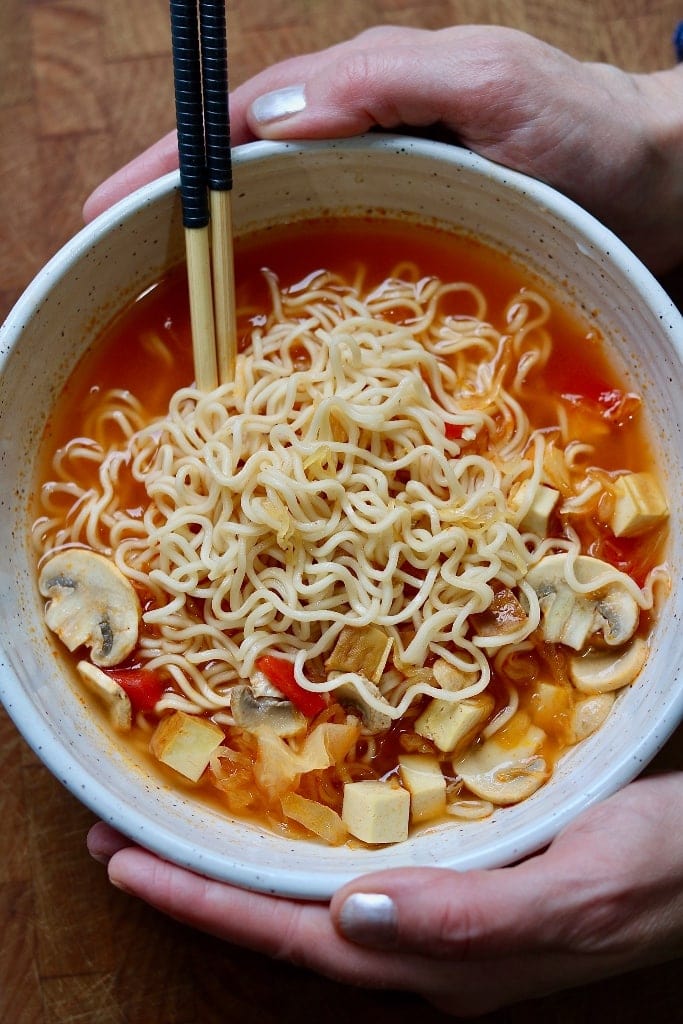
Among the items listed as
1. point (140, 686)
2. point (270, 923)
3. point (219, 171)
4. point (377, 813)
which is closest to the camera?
point (270, 923)

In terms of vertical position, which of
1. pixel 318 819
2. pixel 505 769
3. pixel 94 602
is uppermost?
pixel 94 602

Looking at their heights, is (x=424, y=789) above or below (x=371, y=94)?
below

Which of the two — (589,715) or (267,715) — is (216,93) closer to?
(267,715)

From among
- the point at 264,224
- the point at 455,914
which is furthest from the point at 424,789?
the point at 264,224

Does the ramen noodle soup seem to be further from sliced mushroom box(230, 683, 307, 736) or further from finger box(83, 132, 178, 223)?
finger box(83, 132, 178, 223)

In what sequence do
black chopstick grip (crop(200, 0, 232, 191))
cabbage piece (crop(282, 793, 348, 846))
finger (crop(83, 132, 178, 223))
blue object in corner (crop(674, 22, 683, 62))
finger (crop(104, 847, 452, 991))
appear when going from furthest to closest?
blue object in corner (crop(674, 22, 683, 62)), finger (crop(83, 132, 178, 223)), cabbage piece (crop(282, 793, 348, 846)), black chopstick grip (crop(200, 0, 232, 191)), finger (crop(104, 847, 452, 991))

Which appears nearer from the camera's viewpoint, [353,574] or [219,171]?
[219,171]

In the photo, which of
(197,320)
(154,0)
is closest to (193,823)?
(197,320)

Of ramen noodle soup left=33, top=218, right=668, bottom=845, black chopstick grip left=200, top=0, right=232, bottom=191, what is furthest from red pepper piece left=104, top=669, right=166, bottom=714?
black chopstick grip left=200, top=0, right=232, bottom=191

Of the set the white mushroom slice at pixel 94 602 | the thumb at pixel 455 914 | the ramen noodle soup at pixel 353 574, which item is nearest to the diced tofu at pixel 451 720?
the ramen noodle soup at pixel 353 574
